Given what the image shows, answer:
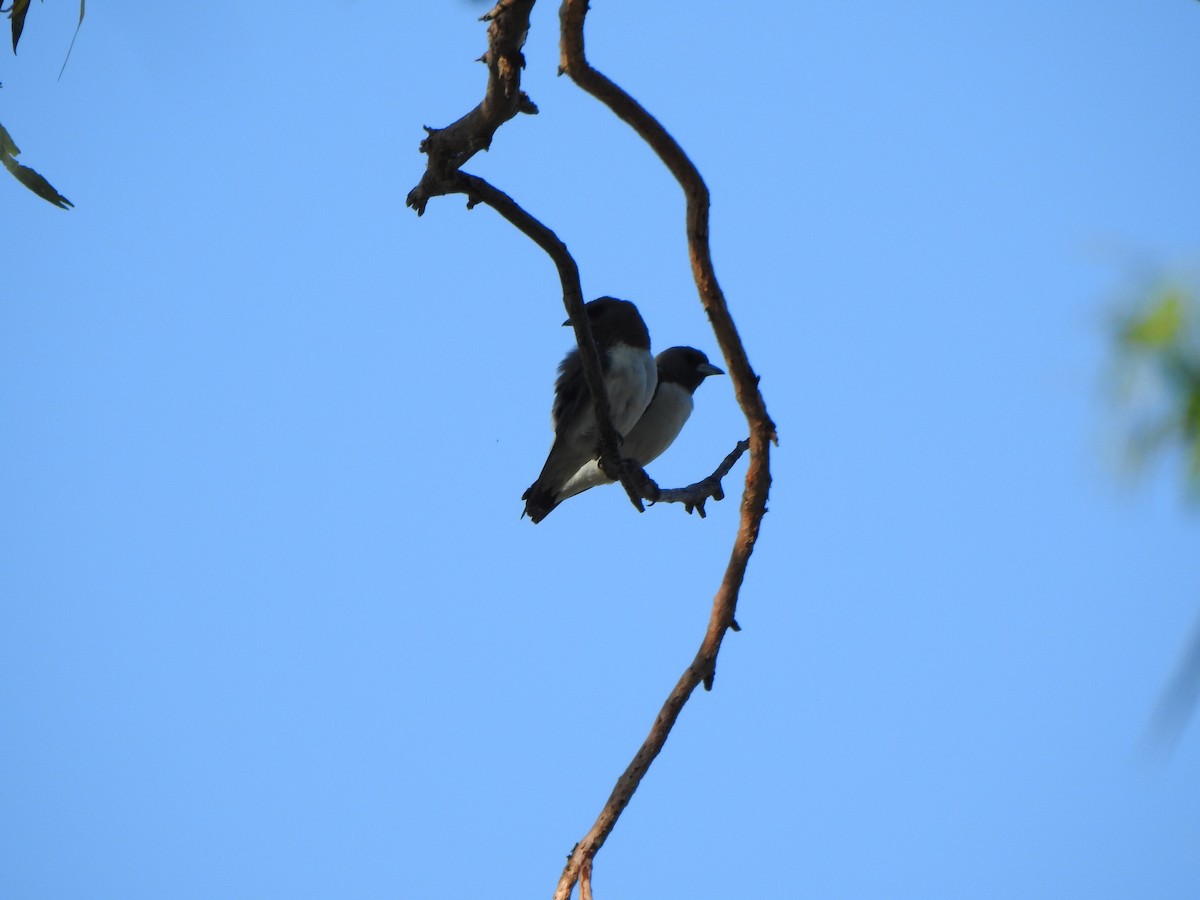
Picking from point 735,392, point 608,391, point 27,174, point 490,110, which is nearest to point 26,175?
point 27,174

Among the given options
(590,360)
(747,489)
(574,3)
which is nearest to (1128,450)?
(574,3)

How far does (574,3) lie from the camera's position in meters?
2.78

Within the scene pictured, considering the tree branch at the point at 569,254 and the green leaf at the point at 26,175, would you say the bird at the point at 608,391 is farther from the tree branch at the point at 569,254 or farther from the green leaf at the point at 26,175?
the green leaf at the point at 26,175

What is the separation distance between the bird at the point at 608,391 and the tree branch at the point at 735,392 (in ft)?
8.53

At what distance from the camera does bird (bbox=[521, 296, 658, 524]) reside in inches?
239

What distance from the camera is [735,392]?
3.27 meters

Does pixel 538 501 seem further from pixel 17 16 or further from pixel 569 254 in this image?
pixel 17 16

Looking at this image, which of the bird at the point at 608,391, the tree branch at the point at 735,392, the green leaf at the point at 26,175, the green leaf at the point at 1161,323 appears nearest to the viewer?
the green leaf at the point at 1161,323

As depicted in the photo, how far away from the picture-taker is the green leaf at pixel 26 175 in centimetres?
302

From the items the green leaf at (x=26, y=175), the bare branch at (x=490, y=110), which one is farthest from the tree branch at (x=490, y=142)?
the green leaf at (x=26, y=175)

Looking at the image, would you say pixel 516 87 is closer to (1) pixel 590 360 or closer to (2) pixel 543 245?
(2) pixel 543 245

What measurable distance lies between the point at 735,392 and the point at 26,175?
6.59 ft

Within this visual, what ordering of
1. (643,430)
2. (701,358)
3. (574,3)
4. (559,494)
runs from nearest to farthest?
1. (574,3)
2. (559,494)
3. (643,430)
4. (701,358)

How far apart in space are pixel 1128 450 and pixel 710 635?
2.20 m
